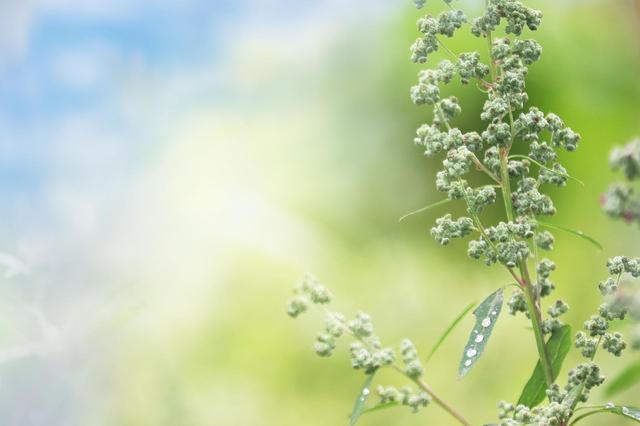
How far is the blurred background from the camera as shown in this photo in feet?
6.35

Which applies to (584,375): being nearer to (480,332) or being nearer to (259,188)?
(480,332)

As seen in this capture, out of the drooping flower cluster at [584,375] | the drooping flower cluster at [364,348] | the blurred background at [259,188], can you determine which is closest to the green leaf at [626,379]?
the drooping flower cluster at [584,375]

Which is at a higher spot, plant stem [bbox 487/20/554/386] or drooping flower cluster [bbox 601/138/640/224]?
plant stem [bbox 487/20/554/386]

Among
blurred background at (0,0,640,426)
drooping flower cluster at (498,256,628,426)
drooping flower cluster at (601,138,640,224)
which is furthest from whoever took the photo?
blurred background at (0,0,640,426)

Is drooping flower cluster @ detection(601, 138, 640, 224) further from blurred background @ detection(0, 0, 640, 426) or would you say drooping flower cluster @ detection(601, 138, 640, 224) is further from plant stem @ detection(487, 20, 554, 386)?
blurred background @ detection(0, 0, 640, 426)

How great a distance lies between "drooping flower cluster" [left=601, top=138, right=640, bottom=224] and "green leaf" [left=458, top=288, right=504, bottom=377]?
20 centimetres

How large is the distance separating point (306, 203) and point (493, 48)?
1833 millimetres

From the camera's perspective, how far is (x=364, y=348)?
0.63 meters

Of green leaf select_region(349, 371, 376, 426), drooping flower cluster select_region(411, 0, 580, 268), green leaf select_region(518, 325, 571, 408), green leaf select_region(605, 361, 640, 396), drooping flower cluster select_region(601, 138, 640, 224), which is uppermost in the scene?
drooping flower cluster select_region(411, 0, 580, 268)

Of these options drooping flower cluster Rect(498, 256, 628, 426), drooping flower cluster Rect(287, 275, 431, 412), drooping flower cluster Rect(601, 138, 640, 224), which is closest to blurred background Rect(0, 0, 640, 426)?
drooping flower cluster Rect(287, 275, 431, 412)

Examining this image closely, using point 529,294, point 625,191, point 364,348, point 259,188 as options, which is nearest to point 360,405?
point 364,348

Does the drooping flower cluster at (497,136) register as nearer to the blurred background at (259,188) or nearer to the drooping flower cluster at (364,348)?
the drooping flower cluster at (364,348)

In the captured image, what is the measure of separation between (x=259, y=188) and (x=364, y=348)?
1.91 meters

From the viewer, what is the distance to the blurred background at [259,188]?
194cm
